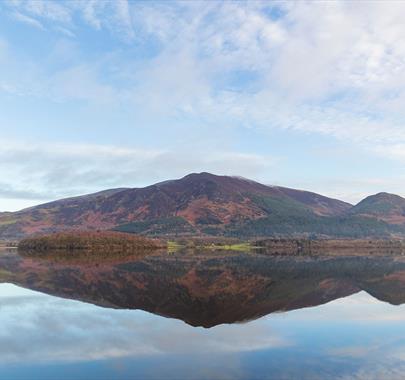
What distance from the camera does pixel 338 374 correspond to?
1603 cm

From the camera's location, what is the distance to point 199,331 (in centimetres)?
2258

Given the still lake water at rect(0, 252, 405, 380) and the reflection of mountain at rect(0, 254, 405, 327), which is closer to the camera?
the still lake water at rect(0, 252, 405, 380)

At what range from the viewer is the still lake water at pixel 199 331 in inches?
650

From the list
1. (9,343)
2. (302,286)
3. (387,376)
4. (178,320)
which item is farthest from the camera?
(302,286)

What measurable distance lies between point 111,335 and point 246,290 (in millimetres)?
19573

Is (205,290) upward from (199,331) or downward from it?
upward

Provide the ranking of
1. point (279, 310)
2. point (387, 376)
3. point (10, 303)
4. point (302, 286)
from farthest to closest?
point (302, 286), point (10, 303), point (279, 310), point (387, 376)

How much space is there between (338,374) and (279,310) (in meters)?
13.5

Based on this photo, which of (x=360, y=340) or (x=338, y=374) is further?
(x=360, y=340)

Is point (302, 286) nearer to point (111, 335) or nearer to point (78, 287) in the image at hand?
point (78, 287)

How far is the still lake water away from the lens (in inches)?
650

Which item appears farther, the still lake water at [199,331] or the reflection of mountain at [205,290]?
the reflection of mountain at [205,290]

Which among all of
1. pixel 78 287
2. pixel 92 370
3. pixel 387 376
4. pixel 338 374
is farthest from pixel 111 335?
pixel 78 287

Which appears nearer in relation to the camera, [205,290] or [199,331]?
[199,331]
